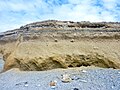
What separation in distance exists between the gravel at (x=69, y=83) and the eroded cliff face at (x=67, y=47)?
1.77ft

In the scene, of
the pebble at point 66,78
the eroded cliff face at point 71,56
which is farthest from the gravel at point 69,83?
the eroded cliff face at point 71,56

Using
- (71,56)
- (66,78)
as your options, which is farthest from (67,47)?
(66,78)

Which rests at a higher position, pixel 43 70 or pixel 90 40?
pixel 90 40

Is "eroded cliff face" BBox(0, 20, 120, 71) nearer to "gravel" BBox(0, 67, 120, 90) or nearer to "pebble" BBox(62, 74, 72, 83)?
"gravel" BBox(0, 67, 120, 90)

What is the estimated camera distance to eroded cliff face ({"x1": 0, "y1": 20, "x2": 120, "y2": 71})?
34.6 feet

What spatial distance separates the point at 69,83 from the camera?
852 cm

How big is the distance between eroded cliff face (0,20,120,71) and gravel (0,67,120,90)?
540 millimetres

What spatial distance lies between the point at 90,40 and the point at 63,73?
225 centimetres

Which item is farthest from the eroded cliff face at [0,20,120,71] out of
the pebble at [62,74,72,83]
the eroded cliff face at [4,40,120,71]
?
the pebble at [62,74,72,83]

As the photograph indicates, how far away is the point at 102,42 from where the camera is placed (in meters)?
11.1

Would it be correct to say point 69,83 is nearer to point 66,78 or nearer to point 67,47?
point 66,78

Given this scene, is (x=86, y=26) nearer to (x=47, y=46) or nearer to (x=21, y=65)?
(x=47, y=46)

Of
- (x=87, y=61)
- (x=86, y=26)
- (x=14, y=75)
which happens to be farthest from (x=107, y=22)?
(x=14, y=75)

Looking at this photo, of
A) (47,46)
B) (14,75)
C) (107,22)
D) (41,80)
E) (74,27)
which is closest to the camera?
(41,80)
